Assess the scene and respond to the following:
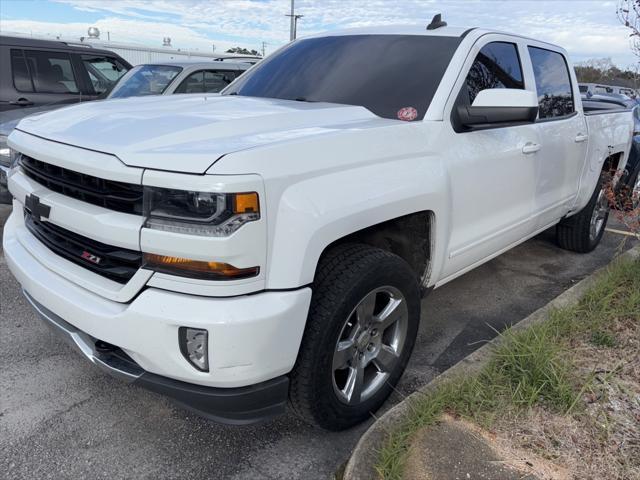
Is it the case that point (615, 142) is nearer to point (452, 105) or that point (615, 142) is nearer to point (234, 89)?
point (452, 105)

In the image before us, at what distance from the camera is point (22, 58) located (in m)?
7.20

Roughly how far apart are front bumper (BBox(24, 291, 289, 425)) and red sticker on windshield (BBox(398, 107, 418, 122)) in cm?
150

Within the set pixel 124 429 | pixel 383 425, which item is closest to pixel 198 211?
pixel 383 425

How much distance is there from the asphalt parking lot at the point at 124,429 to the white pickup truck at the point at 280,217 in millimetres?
298

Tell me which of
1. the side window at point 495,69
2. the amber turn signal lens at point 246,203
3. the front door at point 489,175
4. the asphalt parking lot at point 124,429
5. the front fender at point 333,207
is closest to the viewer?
the amber turn signal lens at point 246,203

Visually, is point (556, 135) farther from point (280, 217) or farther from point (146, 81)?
point (146, 81)

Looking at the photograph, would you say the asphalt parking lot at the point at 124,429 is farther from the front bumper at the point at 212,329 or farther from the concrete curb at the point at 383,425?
the front bumper at the point at 212,329

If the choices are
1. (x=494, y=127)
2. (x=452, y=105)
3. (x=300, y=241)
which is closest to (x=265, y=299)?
(x=300, y=241)

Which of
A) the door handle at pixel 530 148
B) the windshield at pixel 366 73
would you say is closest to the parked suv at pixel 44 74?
the windshield at pixel 366 73

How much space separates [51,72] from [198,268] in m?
6.81

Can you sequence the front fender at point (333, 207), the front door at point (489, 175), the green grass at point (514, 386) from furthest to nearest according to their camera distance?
the front door at point (489, 175), the green grass at point (514, 386), the front fender at point (333, 207)

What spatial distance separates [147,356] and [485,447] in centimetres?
135

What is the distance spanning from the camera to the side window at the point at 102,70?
7852 millimetres

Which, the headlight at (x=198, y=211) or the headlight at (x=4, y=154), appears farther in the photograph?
the headlight at (x=4, y=154)
